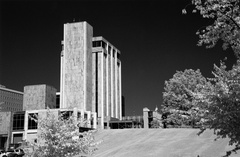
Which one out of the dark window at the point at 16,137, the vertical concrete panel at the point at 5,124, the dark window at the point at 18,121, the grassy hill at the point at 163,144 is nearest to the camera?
the grassy hill at the point at 163,144

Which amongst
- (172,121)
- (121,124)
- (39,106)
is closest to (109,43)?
(121,124)

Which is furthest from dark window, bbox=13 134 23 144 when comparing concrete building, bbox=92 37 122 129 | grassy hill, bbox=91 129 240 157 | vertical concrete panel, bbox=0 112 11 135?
grassy hill, bbox=91 129 240 157

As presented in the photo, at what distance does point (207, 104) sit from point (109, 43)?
16033 centimetres

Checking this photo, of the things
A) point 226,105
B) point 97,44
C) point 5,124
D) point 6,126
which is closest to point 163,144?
point 226,105

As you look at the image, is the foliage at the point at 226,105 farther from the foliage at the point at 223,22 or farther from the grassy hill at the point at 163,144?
the grassy hill at the point at 163,144

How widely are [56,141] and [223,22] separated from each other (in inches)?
508

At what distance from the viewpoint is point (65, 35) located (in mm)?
142375

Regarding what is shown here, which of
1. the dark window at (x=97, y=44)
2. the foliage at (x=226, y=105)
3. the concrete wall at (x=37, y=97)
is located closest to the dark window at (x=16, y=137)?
the concrete wall at (x=37, y=97)

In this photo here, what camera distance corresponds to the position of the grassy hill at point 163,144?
93.7ft

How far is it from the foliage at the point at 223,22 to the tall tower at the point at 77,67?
12399cm

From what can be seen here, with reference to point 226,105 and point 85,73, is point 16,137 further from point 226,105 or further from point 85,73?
point 226,105

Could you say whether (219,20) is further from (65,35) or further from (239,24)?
(65,35)

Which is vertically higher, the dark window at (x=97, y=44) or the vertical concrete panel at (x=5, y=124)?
the dark window at (x=97, y=44)

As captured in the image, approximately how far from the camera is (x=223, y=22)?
10.7m
